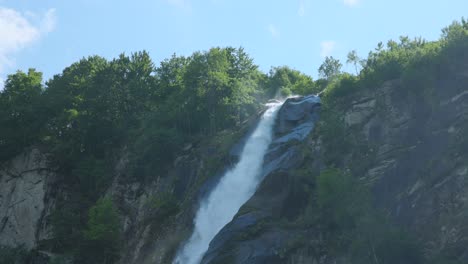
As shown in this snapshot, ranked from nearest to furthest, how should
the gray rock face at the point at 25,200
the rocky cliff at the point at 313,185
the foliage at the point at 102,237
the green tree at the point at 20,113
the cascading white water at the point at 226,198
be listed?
the rocky cliff at the point at 313,185
the cascading white water at the point at 226,198
the foliage at the point at 102,237
the gray rock face at the point at 25,200
the green tree at the point at 20,113

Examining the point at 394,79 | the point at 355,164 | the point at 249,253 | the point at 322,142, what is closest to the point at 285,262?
the point at 249,253

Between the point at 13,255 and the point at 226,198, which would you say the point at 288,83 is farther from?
the point at 13,255

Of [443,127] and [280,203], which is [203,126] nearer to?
[280,203]

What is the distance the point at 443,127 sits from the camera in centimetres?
3838

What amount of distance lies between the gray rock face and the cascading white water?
17.1 m

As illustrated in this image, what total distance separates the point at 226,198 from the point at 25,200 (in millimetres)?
20677

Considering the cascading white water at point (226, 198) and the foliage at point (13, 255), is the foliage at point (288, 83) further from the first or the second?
the foliage at point (13, 255)

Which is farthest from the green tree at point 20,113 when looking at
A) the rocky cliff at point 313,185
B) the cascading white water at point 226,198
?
the cascading white water at point 226,198

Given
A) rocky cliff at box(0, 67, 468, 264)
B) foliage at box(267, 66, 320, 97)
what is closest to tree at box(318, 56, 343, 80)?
foliage at box(267, 66, 320, 97)

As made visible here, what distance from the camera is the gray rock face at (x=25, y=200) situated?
5597cm

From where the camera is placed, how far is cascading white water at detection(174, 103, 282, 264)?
4372 centimetres

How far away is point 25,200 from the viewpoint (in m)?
57.7

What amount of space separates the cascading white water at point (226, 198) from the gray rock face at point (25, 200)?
17.1 m

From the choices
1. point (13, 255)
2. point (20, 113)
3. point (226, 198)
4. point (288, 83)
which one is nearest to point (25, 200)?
point (13, 255)
